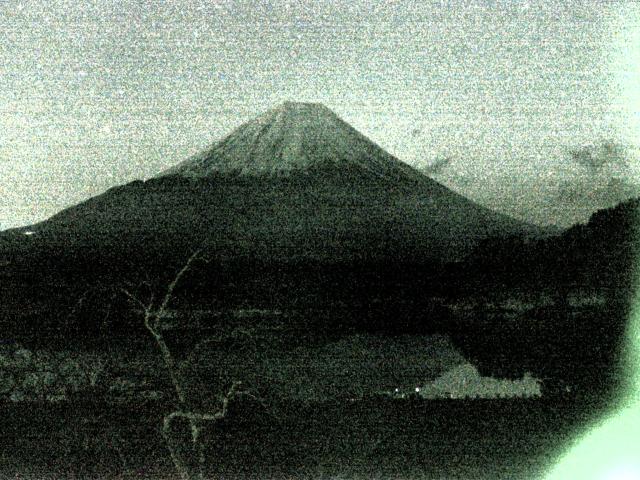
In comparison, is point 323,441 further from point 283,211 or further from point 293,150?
point 293,150

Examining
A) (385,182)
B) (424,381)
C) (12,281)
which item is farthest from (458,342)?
(385,182)

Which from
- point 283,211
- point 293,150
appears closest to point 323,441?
point 283,211

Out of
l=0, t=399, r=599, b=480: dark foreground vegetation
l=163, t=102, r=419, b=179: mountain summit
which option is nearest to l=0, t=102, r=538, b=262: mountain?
l=163, t=102, r=419, b=179: mountain summit

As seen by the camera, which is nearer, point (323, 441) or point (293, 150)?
point (323, 441)

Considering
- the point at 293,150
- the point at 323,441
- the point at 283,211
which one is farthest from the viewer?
the point at 293,150

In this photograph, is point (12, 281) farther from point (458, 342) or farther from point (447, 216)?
point (447, 216)

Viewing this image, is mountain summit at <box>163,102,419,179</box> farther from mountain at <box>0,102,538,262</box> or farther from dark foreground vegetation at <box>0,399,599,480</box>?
dark foreground vegetation at <box>0,399,599,480</box>

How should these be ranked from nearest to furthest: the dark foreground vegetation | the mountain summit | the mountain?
the dark foreground vegetation → the mountain → the mountain summit
